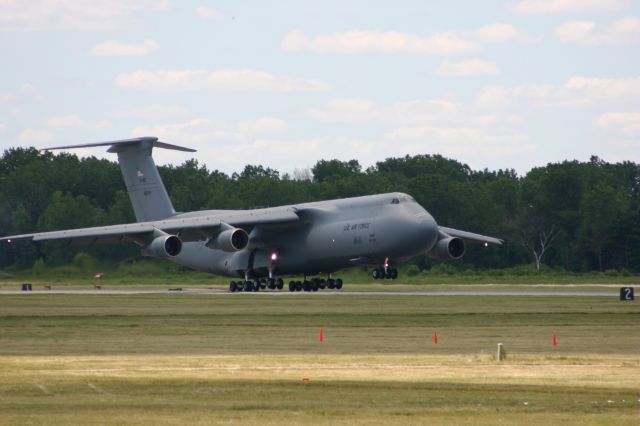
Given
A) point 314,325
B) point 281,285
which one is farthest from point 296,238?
point 314,325

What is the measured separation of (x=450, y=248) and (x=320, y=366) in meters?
33.8

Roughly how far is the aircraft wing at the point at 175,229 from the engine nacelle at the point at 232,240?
0.91m

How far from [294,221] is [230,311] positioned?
1689 centimetres

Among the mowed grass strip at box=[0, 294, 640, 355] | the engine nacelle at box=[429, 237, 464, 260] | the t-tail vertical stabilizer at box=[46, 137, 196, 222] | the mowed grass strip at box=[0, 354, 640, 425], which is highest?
the t-tail vertical stabilizer at box=[46, 137, 196, 222]

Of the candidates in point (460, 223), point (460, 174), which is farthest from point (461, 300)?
point (460, 174)

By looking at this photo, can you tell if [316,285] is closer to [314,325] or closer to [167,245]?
[167,245]

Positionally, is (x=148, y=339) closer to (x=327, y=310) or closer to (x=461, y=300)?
(x=327, y=310)

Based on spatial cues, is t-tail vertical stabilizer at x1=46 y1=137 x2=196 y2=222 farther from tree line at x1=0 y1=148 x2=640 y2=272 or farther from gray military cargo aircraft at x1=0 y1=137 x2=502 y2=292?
tree line at x1=0 y1=148 x2=640 y2=272

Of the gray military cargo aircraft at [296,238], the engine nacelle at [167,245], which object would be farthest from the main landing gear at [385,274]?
the engine nacelle at [167,245]

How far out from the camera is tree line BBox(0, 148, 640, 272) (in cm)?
8406

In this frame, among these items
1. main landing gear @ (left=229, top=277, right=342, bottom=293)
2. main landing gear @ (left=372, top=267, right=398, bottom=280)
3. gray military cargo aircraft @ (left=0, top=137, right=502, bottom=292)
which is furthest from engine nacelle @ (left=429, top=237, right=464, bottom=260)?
main landing gear @ (left=229, top=277, right=342, bottom=293)

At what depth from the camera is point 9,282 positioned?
67.7 metres

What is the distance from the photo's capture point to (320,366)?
75.8 ft

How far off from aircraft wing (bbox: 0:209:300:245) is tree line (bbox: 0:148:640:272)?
849 inches
